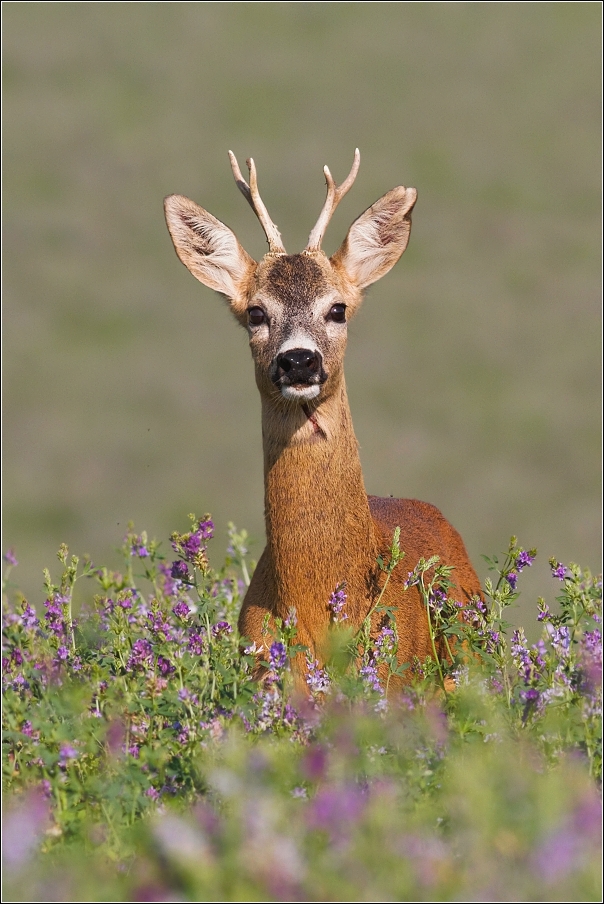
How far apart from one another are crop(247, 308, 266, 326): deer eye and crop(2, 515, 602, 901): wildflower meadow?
5.12ft

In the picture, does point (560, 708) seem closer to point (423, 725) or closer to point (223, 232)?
point (423, 725)

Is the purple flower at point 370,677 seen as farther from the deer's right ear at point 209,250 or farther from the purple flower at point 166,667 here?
the deer's right ear at point 209,250

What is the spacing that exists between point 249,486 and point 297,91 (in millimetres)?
14593

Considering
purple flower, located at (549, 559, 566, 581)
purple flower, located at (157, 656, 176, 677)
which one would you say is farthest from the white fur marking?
purple flower, located at (157, 656, 176, 677)

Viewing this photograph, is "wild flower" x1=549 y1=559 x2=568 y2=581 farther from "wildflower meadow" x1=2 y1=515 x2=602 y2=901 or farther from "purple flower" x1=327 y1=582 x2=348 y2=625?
"purple flower" x1=327 y1=582 x2=348 y2=625

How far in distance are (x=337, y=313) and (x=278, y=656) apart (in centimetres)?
256

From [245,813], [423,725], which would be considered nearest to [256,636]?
[423,725]

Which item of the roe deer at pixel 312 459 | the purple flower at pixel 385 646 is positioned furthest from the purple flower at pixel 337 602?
the purple flower at pixel 385 646

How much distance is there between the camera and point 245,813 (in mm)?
3336

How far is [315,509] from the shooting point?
6422 millimetres

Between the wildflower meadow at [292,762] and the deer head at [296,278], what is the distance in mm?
1075

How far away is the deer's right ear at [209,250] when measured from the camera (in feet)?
24.0

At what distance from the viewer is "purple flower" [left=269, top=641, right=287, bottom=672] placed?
180 inches

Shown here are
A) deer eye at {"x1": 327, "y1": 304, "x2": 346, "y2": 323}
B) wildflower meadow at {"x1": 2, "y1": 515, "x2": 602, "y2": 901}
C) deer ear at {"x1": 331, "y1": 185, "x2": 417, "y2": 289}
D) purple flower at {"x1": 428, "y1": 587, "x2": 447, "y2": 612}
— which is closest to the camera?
wildflower meadow at {"x1": 2, "y1": 515, "x2": 602, "y2": 901}
